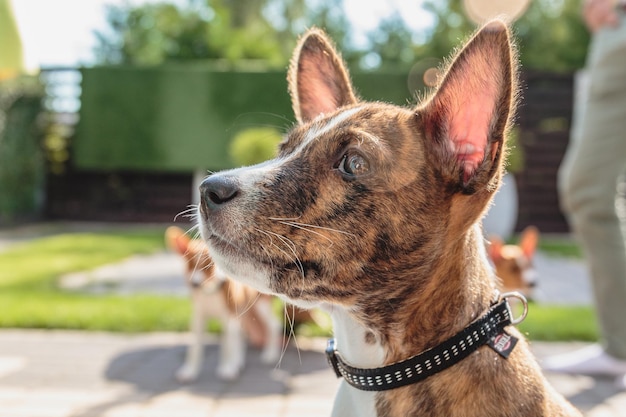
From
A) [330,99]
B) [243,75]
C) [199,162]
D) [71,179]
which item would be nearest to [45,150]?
[71,179]

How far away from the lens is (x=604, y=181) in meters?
3.55

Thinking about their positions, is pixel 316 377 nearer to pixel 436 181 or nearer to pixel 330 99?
pixel 330 99

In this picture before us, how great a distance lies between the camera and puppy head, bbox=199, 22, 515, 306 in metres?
1.73

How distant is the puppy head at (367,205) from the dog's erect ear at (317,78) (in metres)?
0.47

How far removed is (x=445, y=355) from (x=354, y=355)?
27cm

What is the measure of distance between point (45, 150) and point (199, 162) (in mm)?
3178

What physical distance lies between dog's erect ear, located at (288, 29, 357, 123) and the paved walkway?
1.77 metres

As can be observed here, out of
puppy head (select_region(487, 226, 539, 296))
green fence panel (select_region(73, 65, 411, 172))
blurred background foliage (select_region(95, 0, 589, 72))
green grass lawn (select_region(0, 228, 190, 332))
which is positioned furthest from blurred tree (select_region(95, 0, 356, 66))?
puppy head (select_region(487, 226, 539, 296))

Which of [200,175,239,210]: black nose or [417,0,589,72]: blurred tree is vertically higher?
[200,175,239,210]: black nose

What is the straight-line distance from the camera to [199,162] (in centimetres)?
1413

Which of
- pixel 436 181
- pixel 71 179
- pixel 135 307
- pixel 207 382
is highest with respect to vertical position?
pixel 436 181

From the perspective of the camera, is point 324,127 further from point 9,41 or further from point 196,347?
point 196,347

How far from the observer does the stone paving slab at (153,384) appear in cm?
340

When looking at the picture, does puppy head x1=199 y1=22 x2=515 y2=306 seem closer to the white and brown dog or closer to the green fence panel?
the white and brown dog
